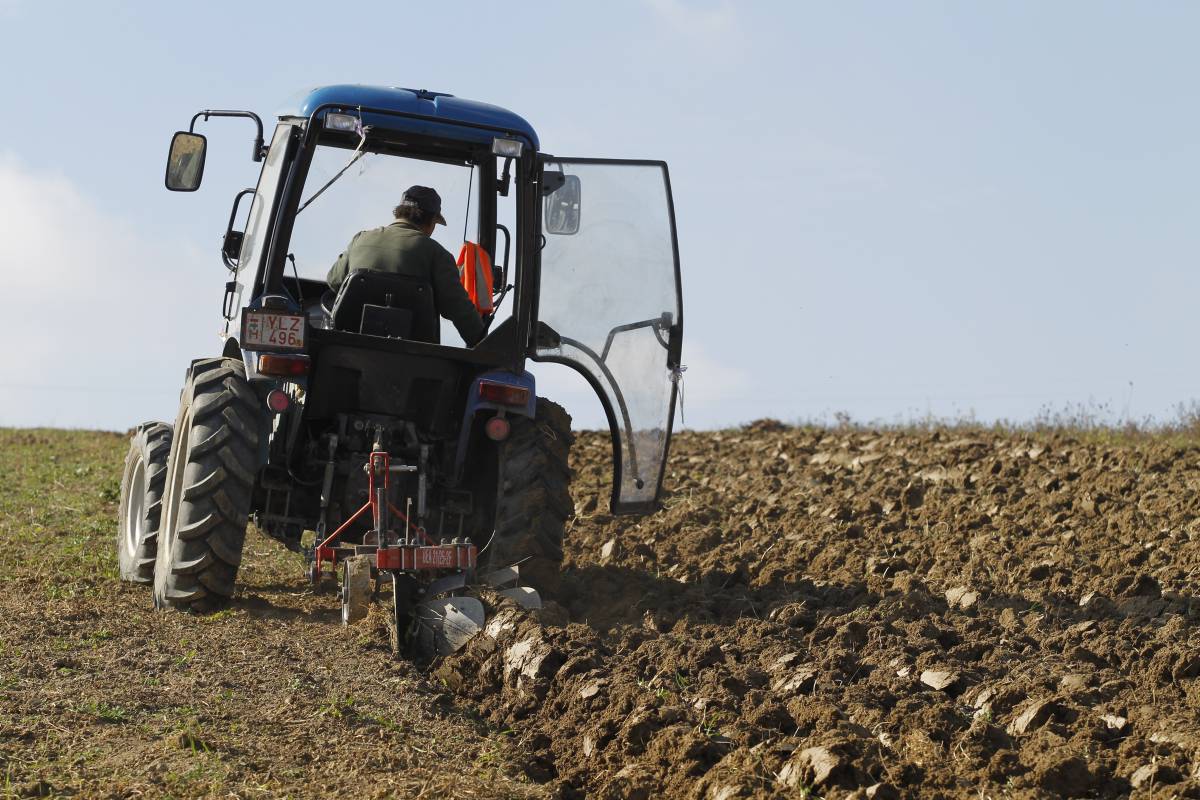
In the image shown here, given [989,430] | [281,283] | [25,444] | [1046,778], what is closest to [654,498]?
[281,283]

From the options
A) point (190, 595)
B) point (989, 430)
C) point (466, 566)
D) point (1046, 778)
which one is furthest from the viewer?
point (989, 430)

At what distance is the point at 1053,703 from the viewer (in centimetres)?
462

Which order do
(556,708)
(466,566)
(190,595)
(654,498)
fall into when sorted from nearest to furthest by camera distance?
(556,708), (466,566), (190,595), (654,498)

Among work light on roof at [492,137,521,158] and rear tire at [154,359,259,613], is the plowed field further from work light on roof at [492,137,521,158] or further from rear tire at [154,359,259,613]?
work light on roof at [492,137,521,158]

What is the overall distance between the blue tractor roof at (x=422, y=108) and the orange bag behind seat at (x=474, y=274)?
25.3 inches

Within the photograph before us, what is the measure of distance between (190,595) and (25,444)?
32.4ft

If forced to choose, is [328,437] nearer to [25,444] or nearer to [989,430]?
[989,430]

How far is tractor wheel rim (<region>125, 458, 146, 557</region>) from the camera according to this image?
25.8 ft

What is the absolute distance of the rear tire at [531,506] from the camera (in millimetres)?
6703

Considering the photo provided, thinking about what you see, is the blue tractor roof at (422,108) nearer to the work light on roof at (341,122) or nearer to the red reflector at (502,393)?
the work light on roof at (341,122)

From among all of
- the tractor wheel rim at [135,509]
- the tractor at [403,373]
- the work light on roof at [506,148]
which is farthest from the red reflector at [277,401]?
the tractor wheel rim at [135,509]

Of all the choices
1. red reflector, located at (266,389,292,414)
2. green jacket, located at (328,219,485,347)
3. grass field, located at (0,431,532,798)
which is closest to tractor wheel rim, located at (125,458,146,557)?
grass field, located at (0,431,532,798)

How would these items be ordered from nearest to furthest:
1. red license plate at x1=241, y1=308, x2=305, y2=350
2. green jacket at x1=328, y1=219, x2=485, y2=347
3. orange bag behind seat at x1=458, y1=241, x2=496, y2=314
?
red license plate at x1=241, y1=308, x2=305, y2=350 < green jacket at x1=328, y1=219, x2=485, y2=347 < orange bag behind seat at x1=458, y1=241, x2=496, y2=314

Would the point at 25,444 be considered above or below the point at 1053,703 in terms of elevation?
above
